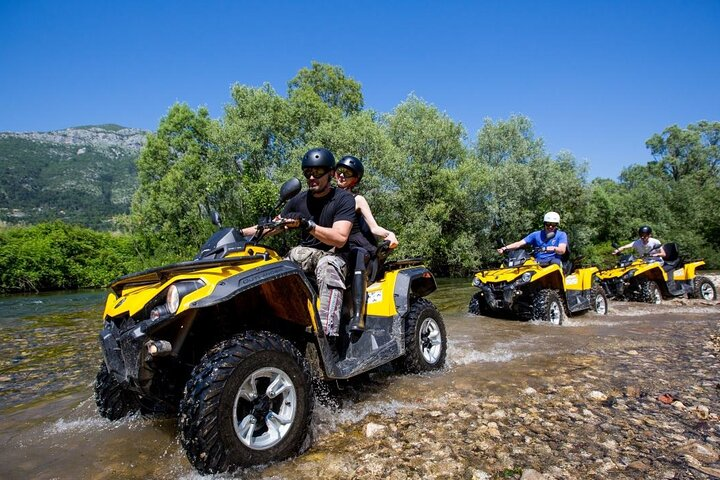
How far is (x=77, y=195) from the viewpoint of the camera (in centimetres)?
14262

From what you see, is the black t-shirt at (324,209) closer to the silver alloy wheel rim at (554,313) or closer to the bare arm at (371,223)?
the bare arm at (371,223)

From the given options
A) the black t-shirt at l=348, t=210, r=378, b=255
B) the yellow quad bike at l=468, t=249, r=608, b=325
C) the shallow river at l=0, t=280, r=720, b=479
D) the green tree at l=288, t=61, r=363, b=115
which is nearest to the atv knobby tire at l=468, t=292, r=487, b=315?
the yellow quad bike at l=468, t=249, r=608, b=325

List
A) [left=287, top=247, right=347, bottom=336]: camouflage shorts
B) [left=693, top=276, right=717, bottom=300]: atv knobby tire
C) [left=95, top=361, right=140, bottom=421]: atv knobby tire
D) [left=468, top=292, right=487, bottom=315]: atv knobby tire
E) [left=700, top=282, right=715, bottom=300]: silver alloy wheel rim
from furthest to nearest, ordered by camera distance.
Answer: [left=700, top=282, right=715, bottom=300]: silver alloy wheel rim < [left=693, top=276, right=717, bottom=300]: atv knobby tire < [left=468, top=292, right=487, bottom=315]: atv knobby tire < [left=287, top=247, right=347, bottom=336]: camouflage shorts < [left=95, top=361, right=140, bottom=421]: atv knobby tire

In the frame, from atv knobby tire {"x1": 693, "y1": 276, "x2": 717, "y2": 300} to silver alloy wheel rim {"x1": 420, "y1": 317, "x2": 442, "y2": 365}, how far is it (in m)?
12.0

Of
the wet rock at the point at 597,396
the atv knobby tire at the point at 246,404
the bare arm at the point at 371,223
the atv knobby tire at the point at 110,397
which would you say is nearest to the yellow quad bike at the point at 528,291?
the bare arm at the point at 371,223

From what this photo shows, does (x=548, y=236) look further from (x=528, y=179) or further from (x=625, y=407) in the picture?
(x=528, y=179)

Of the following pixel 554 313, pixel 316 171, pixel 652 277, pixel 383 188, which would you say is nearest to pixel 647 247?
pixel 652 277

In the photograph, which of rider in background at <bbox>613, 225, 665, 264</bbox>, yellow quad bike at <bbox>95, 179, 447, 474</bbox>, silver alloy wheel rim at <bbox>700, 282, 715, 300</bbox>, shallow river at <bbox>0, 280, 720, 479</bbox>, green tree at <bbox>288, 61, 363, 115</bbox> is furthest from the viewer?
green tree at <bbox>288, 61, 363, 115</bbox>

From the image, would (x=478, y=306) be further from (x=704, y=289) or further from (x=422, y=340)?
(x=704, y=289)

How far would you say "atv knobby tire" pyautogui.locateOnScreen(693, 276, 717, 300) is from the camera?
44.5ft

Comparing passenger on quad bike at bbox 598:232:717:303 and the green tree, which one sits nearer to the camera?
passenger on quad bike at bbox 598:232:717:303

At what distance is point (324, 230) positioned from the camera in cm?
390

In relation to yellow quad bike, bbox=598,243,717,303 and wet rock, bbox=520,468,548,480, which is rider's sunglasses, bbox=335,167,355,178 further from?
yellow quad bike, bbox=598,243,717,303

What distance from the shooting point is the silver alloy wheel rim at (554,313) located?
8797 millimetres
